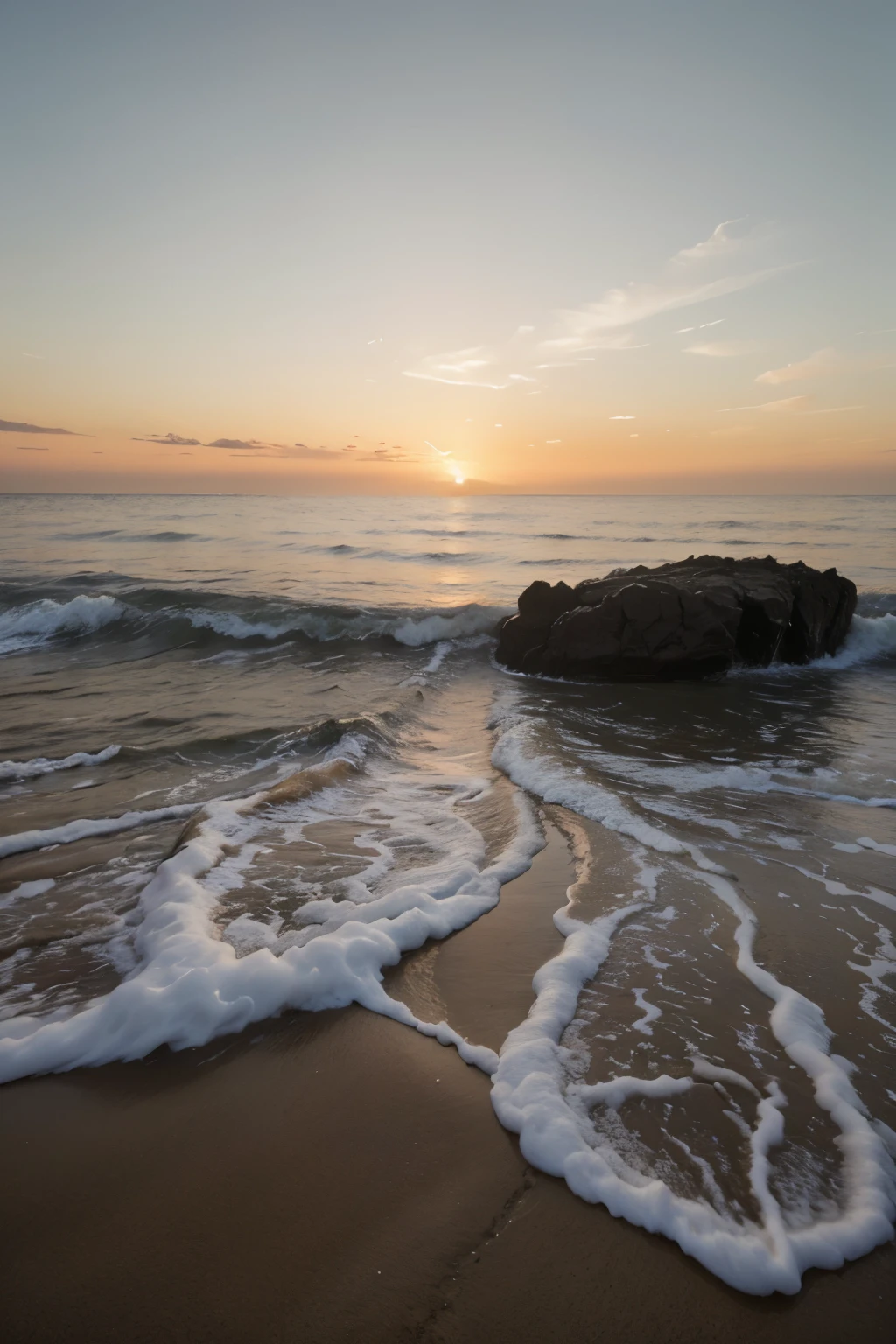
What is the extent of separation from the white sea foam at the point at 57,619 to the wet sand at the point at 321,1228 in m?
16.1

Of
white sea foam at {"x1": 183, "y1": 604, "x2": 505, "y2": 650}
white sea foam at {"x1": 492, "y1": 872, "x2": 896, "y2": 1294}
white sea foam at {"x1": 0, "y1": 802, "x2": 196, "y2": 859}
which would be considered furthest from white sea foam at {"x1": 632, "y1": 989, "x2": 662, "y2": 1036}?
white sea foam at {"x1": 183, "y1": 604, "x2": 505, "y2": 650}

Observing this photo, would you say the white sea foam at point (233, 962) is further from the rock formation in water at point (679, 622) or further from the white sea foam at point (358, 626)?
the white sea foam at point (358, 626)

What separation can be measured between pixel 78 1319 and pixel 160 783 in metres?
5.17

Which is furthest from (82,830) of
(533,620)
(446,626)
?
(446,626)

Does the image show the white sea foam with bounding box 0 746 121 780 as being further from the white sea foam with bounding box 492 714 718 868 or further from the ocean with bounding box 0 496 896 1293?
the white sea foam with bounding box 492 714 718 868

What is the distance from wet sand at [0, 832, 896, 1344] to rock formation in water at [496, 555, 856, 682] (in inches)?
366

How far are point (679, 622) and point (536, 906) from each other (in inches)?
319

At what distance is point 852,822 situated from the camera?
558 centimetres

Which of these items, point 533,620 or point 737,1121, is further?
point 533,620

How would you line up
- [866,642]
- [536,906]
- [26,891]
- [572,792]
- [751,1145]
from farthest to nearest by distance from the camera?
[866,642] < [572,792] < [26,891] < [536,906] < [751,1145]

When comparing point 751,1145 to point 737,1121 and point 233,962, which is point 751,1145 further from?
point 233,962

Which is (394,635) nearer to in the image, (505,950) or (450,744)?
(450,744)

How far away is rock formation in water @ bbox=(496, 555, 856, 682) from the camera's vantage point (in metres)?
11.2

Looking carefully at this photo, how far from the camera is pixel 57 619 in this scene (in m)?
17.1
